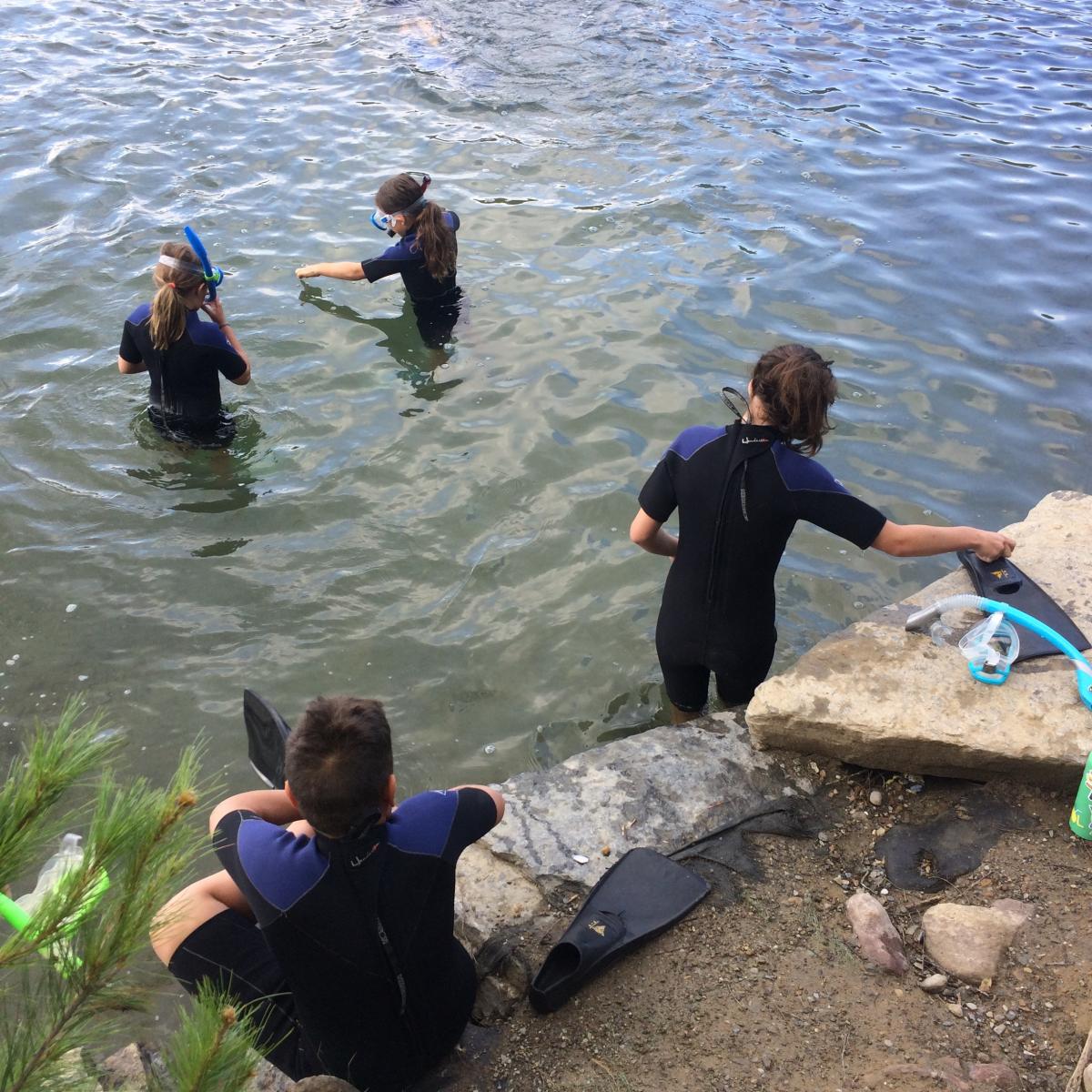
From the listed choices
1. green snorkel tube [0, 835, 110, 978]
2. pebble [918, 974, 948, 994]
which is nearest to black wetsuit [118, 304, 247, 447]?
green snorkel tube [0, 835, 110, 978]

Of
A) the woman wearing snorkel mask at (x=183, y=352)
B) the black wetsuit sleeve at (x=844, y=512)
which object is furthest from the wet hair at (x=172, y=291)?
the black wetsuit sleeve at (x=844, y=512)

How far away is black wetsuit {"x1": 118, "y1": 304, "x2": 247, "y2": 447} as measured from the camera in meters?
5.48

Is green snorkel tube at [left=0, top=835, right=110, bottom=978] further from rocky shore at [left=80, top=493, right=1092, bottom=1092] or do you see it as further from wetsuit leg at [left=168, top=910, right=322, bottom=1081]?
rocky shore at [left=80, top=493, right=1092, bottom=1092]

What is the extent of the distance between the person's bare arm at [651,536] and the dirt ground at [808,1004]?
1.25m

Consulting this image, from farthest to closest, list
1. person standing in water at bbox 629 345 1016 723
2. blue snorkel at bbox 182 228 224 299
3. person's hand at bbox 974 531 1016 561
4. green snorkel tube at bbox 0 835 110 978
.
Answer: blue snorkel at bbox 182 228 224 299, person's hand at bbox 974 531 1016 561, person standing in water at bbox 629 345 1016 723, green snorkel tube at bbox 0 835 110 978

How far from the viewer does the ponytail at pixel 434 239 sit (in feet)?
21.3

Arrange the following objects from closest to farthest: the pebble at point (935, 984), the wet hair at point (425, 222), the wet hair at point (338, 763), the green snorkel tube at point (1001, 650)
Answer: the wet hair at point (338, 763), the pebble at point (935, 984), the green snorkel tube at point (1001, 650), the wet hair at point (425, 222)

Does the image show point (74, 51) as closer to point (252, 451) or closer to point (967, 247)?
point (252, 451)

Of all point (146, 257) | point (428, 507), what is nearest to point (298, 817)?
point (428, 507)

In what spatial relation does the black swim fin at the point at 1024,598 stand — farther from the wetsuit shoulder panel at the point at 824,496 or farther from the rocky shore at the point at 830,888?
the wetsuit shoulder panel at the point at 824,496

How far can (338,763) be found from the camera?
2.41 metres

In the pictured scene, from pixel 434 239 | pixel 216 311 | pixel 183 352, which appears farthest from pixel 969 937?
pixel 434 239

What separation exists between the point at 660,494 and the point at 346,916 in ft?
6.15

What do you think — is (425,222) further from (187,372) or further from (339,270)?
(187,372)
